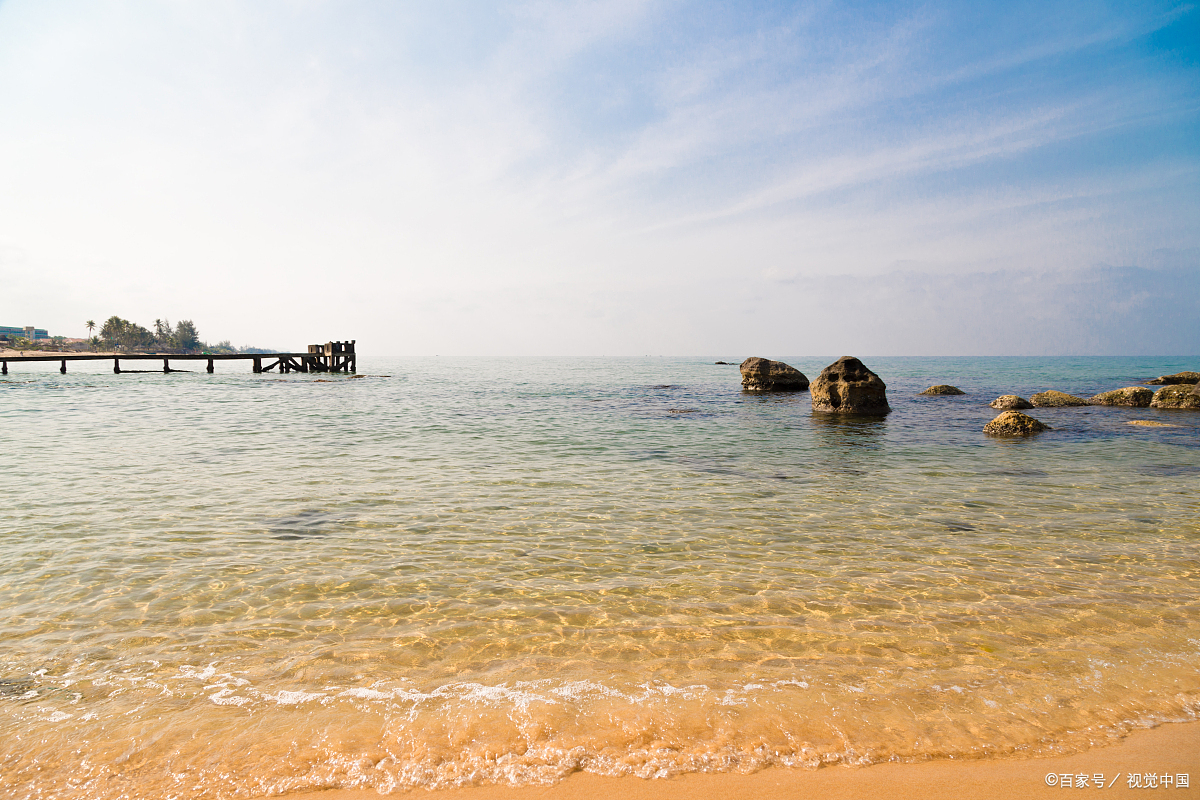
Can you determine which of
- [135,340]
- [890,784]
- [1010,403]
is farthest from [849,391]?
[135,340]

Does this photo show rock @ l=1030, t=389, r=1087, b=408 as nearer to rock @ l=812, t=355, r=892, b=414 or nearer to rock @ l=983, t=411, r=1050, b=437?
rock @ l=812, t=355, r=892, b=414

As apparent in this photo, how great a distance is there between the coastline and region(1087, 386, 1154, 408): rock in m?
30.9

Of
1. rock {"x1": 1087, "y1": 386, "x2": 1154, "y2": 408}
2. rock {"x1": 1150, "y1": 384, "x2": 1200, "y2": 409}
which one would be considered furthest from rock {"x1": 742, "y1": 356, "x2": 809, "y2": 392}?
rock {"x1": 1150, "y1": 384, "x2": 1200, "y2": 409}

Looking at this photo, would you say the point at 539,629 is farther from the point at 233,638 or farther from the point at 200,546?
the point at 200,546

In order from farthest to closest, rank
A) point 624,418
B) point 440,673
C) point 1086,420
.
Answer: point 624,418 < point 1086,420 < point 440,673

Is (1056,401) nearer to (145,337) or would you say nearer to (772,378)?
(772,378)

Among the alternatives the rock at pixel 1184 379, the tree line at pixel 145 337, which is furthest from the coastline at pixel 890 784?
the tree line at pixel 145 337

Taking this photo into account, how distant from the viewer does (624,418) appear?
22328mm

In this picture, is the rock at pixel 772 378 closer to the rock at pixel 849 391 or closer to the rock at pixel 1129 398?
the rock at pixel 849 391

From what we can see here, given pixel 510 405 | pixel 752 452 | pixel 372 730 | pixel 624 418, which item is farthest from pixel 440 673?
pixel 510 405

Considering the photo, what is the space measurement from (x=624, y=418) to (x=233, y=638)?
59.7ft

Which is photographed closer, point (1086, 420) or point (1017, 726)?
point (1017, 726)


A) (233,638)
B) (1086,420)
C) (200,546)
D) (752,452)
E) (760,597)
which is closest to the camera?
(233,638)

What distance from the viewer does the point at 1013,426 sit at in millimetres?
16906
